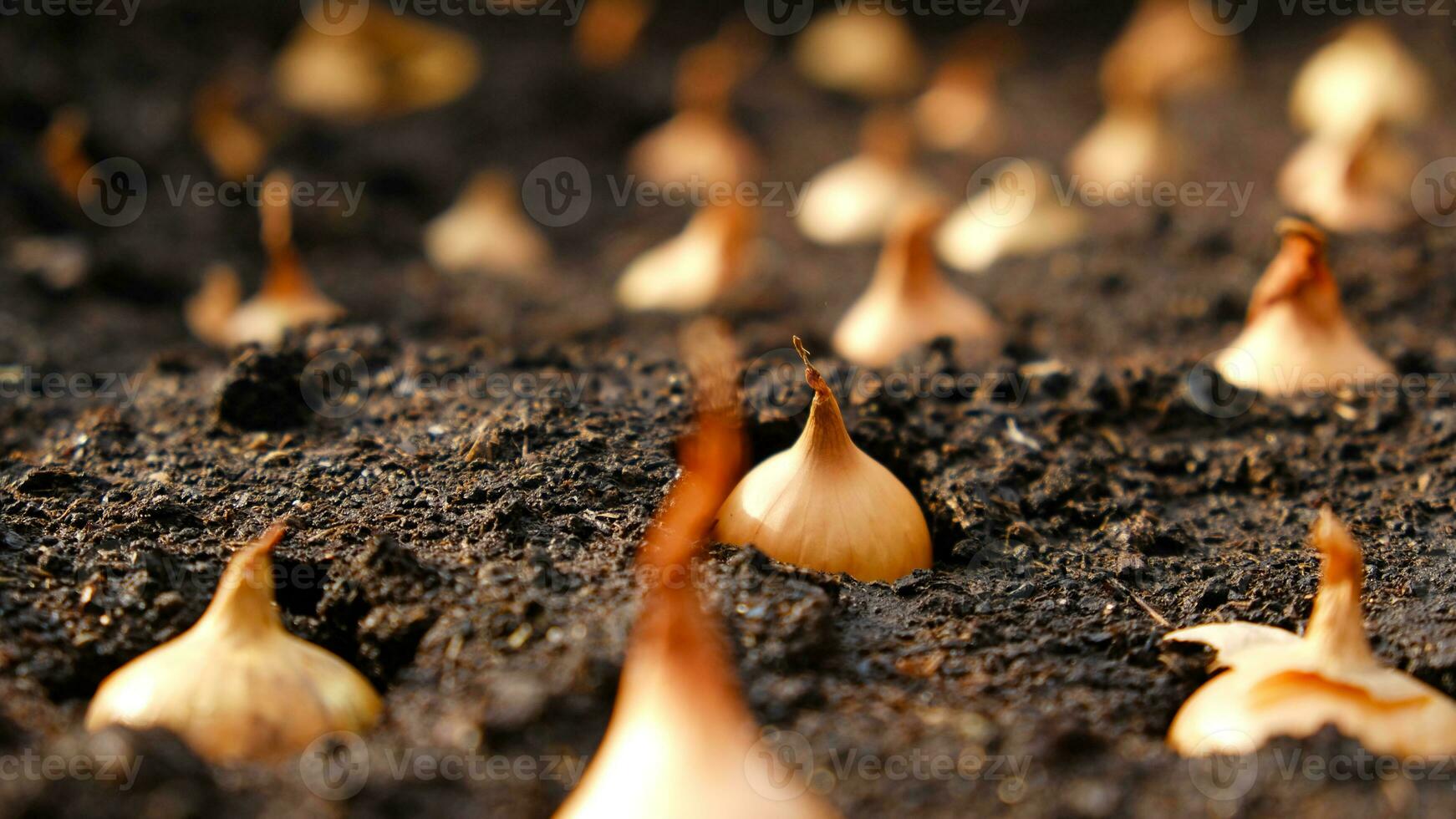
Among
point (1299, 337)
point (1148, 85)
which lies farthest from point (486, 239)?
point (1299, 337)

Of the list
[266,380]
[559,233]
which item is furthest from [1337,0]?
[266,380]

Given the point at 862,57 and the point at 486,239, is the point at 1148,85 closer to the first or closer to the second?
the point at 862,57

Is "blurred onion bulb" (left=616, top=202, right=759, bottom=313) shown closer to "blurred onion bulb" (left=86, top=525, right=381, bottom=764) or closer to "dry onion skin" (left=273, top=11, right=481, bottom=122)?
"dry onion skin" (left=273, top=11, right=481, bottom=122)

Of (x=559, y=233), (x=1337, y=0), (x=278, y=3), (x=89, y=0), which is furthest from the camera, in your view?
(x=1337, y=0)

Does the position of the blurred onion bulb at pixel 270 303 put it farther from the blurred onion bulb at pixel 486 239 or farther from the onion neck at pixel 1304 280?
the onion neck at pixel 1304 280

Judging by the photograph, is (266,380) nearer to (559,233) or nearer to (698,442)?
(698,442)
